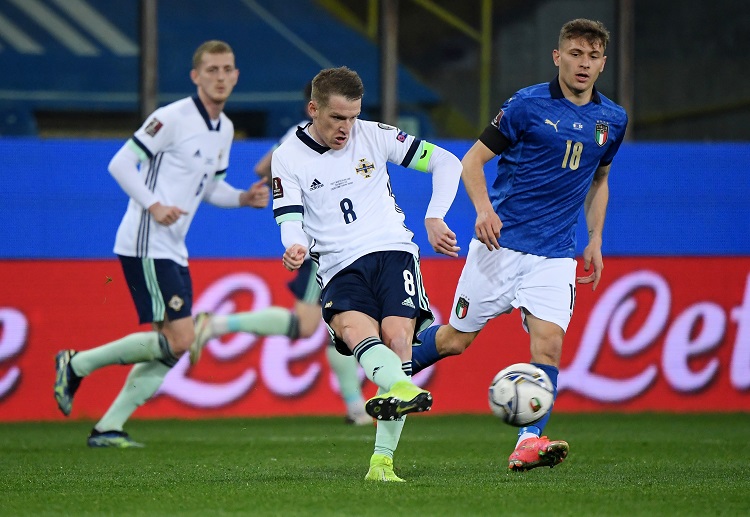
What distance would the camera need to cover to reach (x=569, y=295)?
6289 millimetres

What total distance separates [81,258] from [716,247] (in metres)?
5.03

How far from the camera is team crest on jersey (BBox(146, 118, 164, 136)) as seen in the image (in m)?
7.84

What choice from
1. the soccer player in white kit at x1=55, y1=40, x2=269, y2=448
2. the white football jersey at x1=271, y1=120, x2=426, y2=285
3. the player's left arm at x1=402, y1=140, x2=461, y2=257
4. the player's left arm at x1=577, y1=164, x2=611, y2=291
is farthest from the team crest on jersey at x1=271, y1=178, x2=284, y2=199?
the soccer player in white kit at x1=55, y1=40, x2=269, y2=448

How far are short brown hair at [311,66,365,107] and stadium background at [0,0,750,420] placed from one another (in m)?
4.35

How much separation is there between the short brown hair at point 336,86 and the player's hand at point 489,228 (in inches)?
34.0

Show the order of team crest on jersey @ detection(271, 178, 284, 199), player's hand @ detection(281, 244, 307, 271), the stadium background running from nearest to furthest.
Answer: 1. player's hand @ detection(281, 244, 307, 271)
2. team crest on jersey @ detection(271, 178, 284, 199)
3. the stadium background

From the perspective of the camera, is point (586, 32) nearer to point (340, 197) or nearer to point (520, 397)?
point (340, 197)

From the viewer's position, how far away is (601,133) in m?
6.33

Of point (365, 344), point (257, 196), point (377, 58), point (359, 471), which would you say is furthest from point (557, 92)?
point (377, 58)

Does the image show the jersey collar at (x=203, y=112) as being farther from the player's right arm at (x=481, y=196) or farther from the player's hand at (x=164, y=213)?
the player's right arm at (x=481, y=196)

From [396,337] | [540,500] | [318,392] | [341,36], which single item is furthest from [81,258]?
[540,500]

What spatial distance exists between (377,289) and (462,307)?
883mm

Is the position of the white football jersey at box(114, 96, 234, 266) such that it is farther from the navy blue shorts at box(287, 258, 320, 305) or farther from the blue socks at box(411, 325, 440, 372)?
the blue socks at box(411, 325, 440, 372)

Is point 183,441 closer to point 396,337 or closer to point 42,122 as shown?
point 396,337
